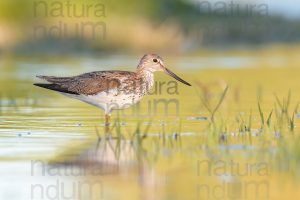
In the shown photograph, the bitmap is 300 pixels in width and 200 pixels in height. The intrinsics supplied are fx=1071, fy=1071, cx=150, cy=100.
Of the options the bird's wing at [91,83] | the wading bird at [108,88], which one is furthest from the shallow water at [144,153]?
the bird's wing at [91,83]

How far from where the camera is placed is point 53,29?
3781cm

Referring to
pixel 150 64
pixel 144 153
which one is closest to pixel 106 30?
pixel 150 64

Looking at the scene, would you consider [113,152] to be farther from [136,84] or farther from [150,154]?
[136,84]

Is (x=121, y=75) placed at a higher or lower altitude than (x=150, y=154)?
higher

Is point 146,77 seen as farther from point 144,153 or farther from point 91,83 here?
point 144,153

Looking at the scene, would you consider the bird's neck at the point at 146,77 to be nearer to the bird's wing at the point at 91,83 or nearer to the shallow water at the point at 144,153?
the bird's wing at the point at 91,83

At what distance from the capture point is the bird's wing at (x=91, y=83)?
1376cm

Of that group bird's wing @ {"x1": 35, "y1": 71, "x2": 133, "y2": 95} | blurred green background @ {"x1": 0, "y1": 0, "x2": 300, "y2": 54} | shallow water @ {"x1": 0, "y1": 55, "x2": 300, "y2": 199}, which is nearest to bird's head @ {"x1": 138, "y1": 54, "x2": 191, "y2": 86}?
bird's wing @ {"x1": 35, "y1": 71, "x2": 133, "y2": 95}

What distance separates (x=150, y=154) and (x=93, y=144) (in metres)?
1.11

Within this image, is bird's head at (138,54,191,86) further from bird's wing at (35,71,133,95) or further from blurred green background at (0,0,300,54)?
blurred green background at (0,0,300,54)

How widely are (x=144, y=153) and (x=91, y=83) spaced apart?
330 centimetres

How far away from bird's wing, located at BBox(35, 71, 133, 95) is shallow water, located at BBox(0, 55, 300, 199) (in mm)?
457

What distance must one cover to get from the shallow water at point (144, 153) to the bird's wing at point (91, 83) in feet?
1.50

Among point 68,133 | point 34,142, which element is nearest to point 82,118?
point 68,133
